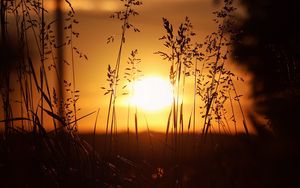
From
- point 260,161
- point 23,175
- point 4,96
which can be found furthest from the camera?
point 4,96

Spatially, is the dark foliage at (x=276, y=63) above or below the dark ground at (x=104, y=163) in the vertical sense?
above

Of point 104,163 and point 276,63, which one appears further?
point 104,163

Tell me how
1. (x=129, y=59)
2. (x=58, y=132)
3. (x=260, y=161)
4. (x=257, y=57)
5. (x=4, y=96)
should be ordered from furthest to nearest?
(x=129, y=59) < (x=4, y=96) < (x=58, y=132) < (x=257, y=57) < (x=260, y=161)

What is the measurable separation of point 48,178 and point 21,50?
3.45 ft

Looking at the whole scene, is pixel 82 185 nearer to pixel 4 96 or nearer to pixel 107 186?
pixel 107 186

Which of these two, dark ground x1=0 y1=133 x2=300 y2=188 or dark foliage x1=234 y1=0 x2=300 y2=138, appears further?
dark ground x1=0 y1=133 x2=300 y2=188

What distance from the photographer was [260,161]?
0.73 metres

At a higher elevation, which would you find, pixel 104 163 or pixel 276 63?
pixel 276 63

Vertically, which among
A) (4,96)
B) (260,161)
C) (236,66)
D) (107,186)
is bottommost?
(107,186)

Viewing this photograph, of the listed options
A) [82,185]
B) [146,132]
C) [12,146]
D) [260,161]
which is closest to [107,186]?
[82,185]

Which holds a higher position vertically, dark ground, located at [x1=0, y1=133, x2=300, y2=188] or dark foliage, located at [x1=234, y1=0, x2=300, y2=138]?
dark foliage, located at [x1=234, y1=0, x2=300, y2=138]

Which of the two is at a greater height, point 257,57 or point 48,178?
point 257,57

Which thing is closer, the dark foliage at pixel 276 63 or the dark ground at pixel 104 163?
the dark foliage at pixel 276 63

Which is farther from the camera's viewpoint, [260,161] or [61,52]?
[61,52]
